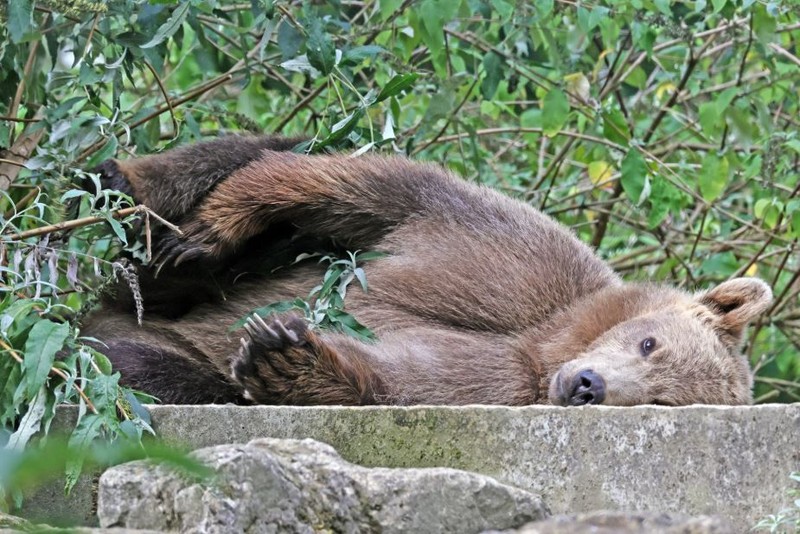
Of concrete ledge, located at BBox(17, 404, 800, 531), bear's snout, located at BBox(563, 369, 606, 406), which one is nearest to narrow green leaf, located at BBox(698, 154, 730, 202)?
bear's snout, located at BBox(563, 369, 606, 406)

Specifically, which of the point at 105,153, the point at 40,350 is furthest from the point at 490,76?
the point at 40,350

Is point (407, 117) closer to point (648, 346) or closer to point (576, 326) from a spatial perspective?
point (576, 326)

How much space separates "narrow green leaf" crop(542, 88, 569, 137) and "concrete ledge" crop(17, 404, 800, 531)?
312cm

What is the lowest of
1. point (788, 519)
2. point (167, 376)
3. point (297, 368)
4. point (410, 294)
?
point (167, 376)

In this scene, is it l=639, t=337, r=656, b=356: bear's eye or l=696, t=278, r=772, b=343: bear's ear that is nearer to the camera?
l=639, t=337, r=656, b=356: bear's eye

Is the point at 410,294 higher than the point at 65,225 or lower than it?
lower

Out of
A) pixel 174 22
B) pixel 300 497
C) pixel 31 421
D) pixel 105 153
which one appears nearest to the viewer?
pixel 300 497

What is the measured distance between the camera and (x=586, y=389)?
4316 mm

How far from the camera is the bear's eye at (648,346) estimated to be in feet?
15.5

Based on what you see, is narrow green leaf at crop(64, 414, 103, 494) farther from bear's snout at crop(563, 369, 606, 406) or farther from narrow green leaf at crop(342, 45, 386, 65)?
narrow green leaf at crop(342, 45, 386, 65)

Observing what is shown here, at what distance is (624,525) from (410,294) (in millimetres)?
2750

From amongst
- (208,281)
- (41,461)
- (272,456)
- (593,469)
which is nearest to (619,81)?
(208,281)

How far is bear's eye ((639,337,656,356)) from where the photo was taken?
4.73 meters

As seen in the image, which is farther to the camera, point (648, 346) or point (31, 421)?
point (648, 346)
